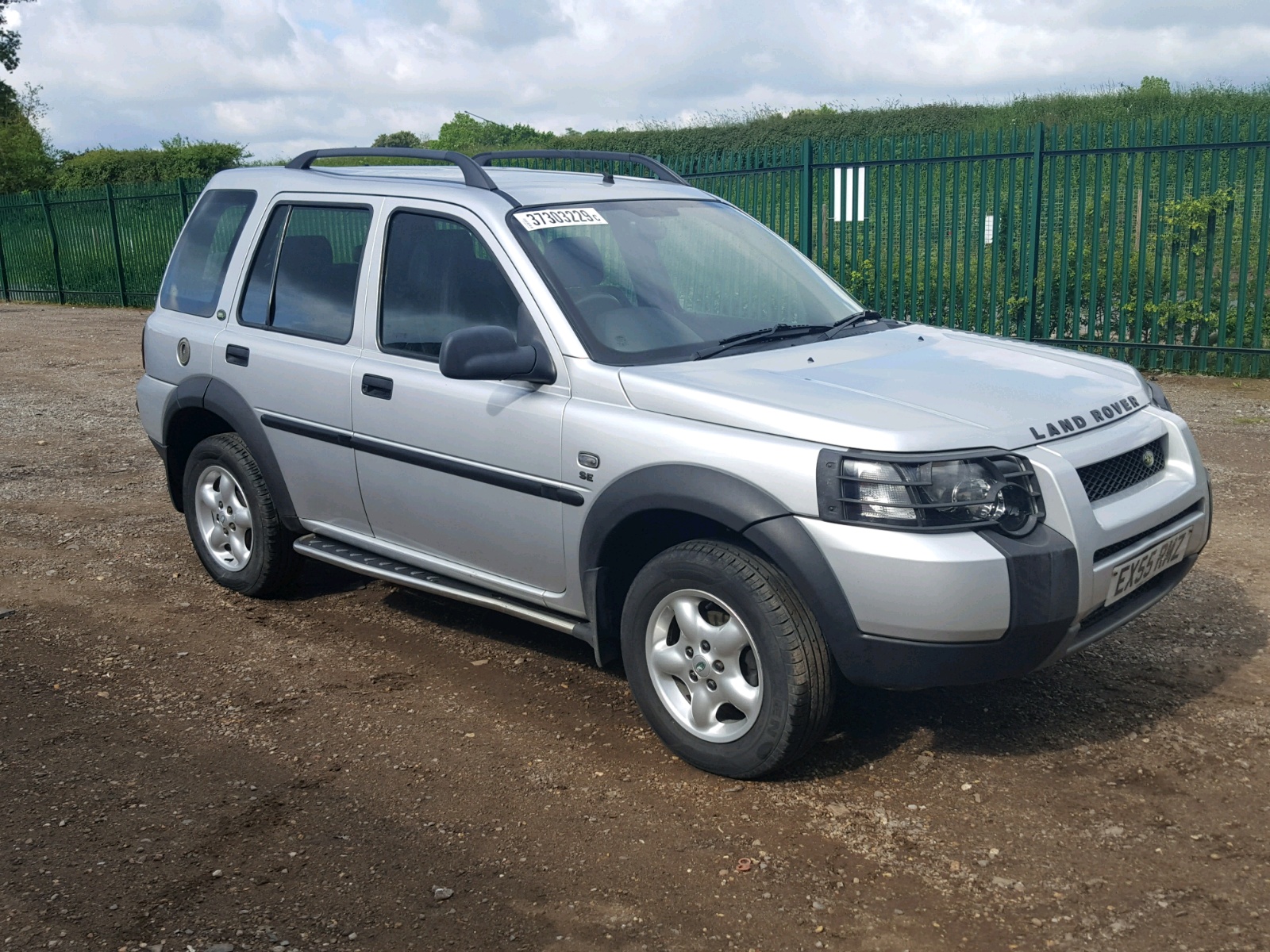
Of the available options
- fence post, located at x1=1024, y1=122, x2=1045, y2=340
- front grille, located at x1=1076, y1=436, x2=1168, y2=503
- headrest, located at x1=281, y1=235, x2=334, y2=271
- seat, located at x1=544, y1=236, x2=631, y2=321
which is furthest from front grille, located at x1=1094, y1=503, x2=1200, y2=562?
fence post, located at x1=1024, y1=122, x2=1045, y2=340

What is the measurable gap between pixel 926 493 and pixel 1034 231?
30.9 feet

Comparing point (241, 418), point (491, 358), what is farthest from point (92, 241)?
point (491, 358)

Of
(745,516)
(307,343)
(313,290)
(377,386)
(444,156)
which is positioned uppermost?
(444,156)

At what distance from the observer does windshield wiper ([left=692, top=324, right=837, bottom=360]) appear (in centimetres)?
423

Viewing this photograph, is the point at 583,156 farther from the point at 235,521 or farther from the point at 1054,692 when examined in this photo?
the point at 1054,692

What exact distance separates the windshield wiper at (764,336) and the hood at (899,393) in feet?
0.23

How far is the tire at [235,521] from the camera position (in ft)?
17.9

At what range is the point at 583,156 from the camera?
547 cm

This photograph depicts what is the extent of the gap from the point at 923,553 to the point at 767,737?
0.77 metres

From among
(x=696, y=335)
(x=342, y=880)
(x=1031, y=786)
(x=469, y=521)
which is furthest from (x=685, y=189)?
(x=342, y=880)

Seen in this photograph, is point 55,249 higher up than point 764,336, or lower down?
higher up

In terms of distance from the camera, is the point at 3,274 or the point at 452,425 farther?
the point at 3,274

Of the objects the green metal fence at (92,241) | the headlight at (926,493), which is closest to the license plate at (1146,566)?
the headlight at (926,493)

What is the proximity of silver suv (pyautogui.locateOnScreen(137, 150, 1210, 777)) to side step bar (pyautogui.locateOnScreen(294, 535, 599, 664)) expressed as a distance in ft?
0.06
